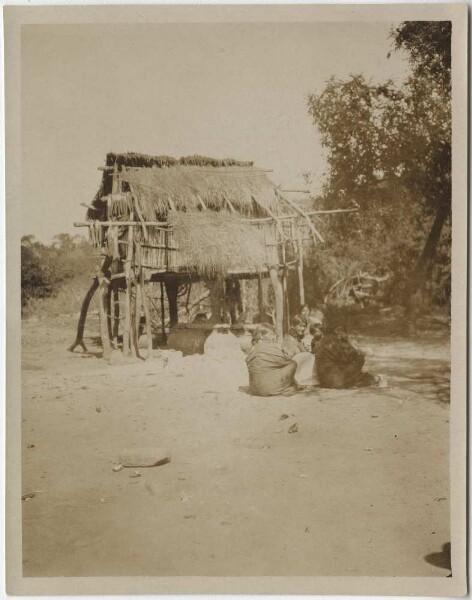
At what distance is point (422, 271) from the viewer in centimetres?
295

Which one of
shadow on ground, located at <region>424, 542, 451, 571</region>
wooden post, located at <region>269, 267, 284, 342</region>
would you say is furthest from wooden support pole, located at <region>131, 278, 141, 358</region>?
shadow on ground, located at <region>424, 542, 451, 571</region>

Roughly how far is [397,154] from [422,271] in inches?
26.3

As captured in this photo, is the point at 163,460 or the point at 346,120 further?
the point at 346,120

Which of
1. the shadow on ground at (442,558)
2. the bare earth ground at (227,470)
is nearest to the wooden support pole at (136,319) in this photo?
the bare earth ground at (227,470)

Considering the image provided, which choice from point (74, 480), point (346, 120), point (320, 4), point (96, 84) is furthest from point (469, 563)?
point (96, 84)

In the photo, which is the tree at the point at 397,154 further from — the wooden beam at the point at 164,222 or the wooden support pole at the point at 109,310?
the wooden support pole at the point at 109,310

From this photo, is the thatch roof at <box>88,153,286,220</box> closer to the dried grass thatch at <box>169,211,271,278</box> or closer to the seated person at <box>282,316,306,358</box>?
the dried grass thatch at <box>169,211,271,278</box>

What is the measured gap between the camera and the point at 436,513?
2.86 metres

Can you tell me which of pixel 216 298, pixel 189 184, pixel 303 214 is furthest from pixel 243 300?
pixel 189 184

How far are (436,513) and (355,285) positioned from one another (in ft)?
4.13

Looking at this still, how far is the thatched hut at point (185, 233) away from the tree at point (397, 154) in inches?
11.9

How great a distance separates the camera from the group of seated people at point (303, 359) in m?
2.96

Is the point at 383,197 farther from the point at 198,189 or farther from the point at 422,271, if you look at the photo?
the point at 198,189

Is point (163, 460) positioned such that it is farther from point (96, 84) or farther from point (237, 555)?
point (96, 84)
